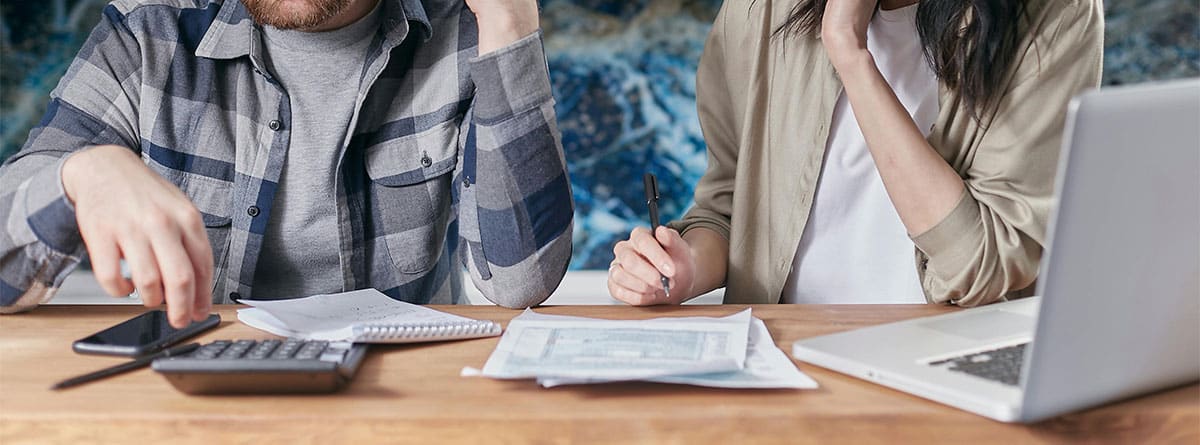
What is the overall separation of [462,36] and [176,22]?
358mm

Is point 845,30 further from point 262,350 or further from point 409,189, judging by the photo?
point 262,350

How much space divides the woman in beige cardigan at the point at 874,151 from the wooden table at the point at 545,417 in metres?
0.38

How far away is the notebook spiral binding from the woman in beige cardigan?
0.75ft

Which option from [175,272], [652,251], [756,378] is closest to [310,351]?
[175,272]

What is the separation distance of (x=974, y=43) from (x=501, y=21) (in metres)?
0.55

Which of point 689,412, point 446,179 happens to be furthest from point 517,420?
point 446,179

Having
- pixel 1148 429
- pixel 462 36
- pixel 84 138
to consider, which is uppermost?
pixel 462 36

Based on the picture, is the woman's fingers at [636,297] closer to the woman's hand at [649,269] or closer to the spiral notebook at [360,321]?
the woman's hand at [649,269]

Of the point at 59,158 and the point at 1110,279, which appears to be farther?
the point at 59,158

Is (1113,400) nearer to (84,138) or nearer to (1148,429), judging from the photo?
(1148,429)

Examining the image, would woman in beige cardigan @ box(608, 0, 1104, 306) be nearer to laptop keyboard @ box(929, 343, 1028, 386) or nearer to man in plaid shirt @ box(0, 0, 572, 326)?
man in plaid shirt @ box(0, 0, 572, 326)

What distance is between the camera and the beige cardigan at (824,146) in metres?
1.15

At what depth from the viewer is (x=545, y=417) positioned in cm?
71

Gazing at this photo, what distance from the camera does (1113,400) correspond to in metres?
0.73
